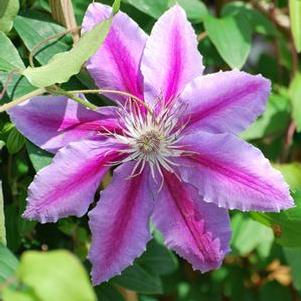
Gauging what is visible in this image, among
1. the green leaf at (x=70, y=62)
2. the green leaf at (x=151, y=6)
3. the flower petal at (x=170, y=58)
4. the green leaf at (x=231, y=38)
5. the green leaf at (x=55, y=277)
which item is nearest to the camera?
the green leaf at (x=55, y=277)

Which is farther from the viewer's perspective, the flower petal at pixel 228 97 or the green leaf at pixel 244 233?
the green leaf at pixel 244 233

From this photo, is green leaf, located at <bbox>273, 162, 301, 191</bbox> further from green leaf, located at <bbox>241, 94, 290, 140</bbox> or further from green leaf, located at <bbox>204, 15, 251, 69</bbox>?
green leaf, located at <bbox>204, 15, 251, 69</bbox>

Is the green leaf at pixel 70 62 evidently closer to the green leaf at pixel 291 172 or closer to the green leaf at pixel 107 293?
the green leaf at pixel 107 293

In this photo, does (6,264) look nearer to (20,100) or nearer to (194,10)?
(20,100)

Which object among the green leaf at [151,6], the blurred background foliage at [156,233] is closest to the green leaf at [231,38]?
the blurred background foliage at [156,233]

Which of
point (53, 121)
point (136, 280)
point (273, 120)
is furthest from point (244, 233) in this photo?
point (53, 121)

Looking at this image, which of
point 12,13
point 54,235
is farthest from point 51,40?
point 54,235
